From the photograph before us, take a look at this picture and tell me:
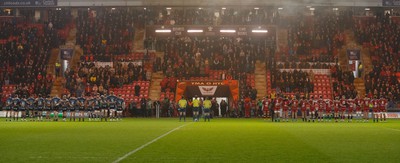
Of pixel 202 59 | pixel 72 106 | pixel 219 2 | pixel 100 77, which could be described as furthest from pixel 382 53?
pixel 72 106

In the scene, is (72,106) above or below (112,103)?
below

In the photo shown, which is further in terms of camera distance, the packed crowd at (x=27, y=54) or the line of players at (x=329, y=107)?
the packed crowd at (x=27, y=54)

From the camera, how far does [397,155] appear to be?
10.7m

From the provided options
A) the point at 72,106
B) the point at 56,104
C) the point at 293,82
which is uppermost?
the point at 293,82

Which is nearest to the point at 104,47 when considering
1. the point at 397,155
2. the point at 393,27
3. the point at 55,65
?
the point at 55,65

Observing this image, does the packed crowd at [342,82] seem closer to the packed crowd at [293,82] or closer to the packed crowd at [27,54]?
the packed crowd at [293,82]

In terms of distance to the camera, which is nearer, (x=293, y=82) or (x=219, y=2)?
(x=293, y=82)

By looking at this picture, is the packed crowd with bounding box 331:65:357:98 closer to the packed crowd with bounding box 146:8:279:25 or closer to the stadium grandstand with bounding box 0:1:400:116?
the stadium grandstand with bounding box 0:1:400:116

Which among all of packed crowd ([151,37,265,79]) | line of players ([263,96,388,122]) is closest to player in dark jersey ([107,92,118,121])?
line of players ([263,96,388,122])

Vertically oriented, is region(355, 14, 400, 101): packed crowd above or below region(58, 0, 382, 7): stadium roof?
below

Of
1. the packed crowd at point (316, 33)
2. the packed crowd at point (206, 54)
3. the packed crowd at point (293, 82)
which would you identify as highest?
the packed crowd at point (316, 33)

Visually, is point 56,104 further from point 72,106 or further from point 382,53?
point 382,53

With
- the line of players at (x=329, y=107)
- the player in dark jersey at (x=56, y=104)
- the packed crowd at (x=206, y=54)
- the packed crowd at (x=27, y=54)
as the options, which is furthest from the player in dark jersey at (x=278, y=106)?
the packed crowd at (x=27, y=54)

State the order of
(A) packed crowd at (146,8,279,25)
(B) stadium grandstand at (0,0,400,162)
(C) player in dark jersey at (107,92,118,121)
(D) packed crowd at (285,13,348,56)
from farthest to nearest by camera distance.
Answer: (A) packed crowd at (146,8,279,25)
(D) packed crowd at (285,13,348,56)
(B) stadium grandstand at (0,0,400,162)
(C) player in dark jersey at (107,92,118,121)
